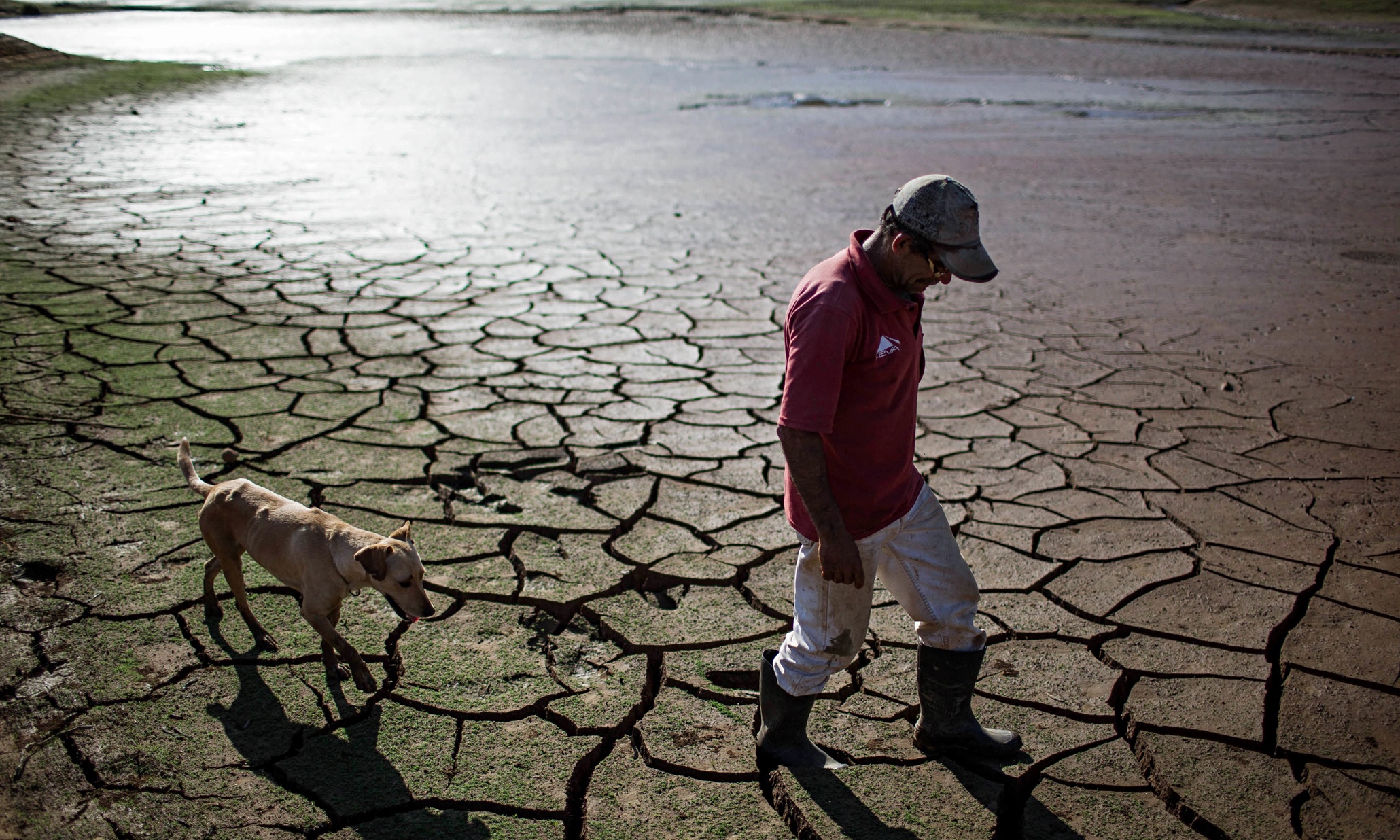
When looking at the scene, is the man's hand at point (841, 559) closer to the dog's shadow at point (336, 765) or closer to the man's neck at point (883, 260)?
the man's neck at point (883, 260)

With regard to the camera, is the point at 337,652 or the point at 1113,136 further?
the point at 1113,136

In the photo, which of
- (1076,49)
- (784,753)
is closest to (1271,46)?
(1076,49)

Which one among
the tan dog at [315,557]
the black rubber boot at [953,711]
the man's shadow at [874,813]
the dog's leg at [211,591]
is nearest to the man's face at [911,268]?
the black rubber boot at [953,711]

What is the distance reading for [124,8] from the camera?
30312 millimetres

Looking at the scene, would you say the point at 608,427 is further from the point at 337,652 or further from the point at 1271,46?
the point at 1271,46

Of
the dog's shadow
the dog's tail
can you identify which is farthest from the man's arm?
the dog's tail

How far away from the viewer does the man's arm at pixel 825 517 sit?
2.29 metres

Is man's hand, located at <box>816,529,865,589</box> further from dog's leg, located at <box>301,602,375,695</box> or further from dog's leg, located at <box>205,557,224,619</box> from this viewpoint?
dog's leg, located at <box>205,557,224,619</box>

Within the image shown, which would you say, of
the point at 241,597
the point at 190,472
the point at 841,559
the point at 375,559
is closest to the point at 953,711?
the point at 841,559

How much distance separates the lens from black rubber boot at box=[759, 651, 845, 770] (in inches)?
102

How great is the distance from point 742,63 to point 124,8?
2011 centimetres

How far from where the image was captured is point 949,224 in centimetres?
220

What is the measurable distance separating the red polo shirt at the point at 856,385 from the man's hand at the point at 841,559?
90mm

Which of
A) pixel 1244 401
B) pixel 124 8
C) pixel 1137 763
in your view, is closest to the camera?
pixel 1137 763
